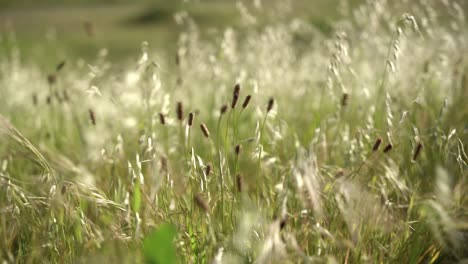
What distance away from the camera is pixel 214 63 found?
2666 mm

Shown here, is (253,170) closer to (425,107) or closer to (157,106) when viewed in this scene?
(157,106)

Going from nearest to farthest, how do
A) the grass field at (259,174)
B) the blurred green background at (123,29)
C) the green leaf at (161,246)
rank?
the green leaf at (161,246)
the grass field at (259,174)
the blurred green background at (123,29)

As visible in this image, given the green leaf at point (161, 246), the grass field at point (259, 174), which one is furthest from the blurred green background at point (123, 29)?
the green leaf at point (161, 246)

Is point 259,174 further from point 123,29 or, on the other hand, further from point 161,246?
point 123,29

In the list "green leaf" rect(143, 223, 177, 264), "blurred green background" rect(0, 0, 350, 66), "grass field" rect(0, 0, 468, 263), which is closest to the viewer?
"green leaf" rect(143, 223, 177, 264)

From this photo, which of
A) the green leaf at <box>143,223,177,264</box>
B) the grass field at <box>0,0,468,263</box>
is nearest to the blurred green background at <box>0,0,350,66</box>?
the grass field at <box>0,0,468,263</box>

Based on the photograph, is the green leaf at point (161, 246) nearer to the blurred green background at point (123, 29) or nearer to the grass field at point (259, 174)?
the grass field at point (259, 174)

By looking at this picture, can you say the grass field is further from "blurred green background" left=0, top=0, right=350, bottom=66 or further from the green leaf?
"blurred green background" left=0, top=0, right=350, bottom=66

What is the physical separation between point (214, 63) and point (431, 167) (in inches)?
49.1

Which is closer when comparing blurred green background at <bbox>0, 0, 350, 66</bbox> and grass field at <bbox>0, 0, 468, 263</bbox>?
grass field at <bbox>0, 0, 468, 263</bbox>

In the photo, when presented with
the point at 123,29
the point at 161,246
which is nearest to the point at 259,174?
the point at 161,246

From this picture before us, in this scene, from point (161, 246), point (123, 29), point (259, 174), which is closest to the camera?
point (161, 246)

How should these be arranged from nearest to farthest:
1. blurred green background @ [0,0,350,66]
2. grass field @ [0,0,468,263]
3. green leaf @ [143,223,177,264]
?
green leaf @ [143,223,177,264]
grass field @ [0,0,468,263]
blurred green background @ [0,0,350,66]

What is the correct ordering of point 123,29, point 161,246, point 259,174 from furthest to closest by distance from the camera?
point 123,29, point 259,174, point 161,246
